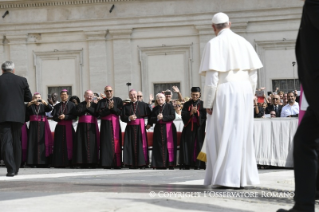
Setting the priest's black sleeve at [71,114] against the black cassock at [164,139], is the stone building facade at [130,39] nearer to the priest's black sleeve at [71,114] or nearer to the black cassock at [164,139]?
the priest's black sleeve at [71,114]

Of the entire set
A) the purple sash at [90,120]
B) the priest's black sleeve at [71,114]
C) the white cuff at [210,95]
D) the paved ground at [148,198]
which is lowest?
the paved ground at [148,198]

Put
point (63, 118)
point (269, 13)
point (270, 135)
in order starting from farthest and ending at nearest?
point (269, 13) < point (63, 118) < point (270, 135)

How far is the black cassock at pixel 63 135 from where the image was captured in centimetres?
1451

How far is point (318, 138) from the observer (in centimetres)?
430

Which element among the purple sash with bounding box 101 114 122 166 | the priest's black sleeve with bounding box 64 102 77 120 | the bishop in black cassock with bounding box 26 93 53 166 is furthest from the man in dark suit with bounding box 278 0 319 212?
the bishop in black cassock with bounding box 26 93 53 166

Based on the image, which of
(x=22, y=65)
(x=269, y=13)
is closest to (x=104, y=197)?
(x=269, y=13)

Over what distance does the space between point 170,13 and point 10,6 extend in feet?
23.2

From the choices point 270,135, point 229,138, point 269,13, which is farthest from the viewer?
point 269,13

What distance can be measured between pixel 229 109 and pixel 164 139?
23.7ft

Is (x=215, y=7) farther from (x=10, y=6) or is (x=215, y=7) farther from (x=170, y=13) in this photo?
(x=10, y=6)

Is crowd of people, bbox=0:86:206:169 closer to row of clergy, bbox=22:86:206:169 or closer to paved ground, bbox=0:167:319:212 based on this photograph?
row of clergy, bbox=22:86:206:169

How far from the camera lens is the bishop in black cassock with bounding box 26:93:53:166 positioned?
14.5m

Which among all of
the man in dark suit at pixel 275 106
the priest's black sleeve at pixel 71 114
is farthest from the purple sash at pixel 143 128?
the man in dark suit at pixel 275 106

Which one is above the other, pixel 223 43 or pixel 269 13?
pixel 269 13
